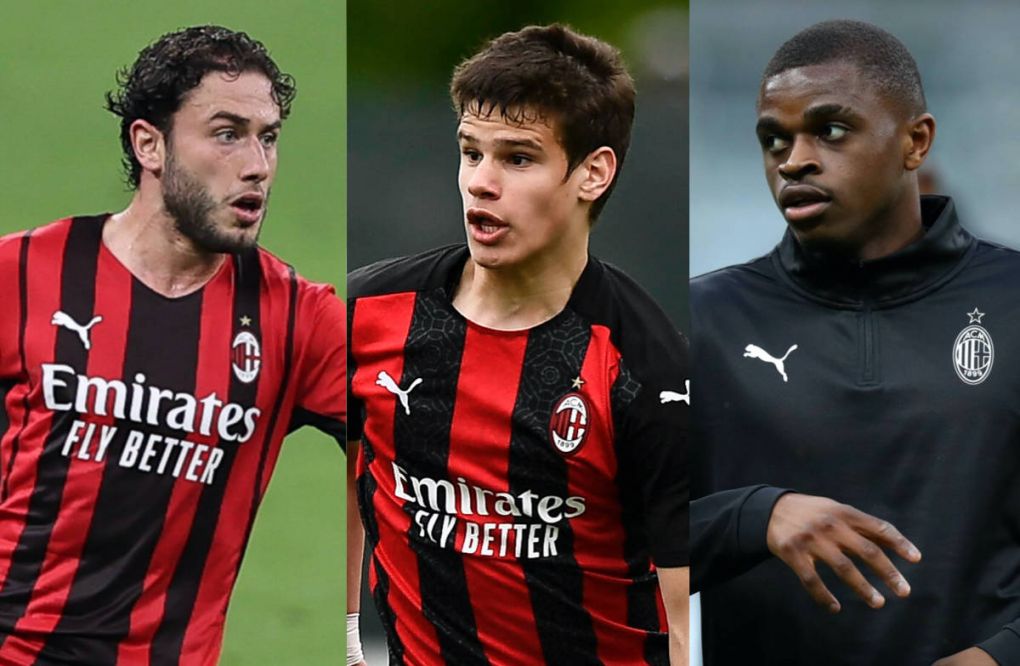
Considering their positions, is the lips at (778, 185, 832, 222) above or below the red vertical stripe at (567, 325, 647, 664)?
above

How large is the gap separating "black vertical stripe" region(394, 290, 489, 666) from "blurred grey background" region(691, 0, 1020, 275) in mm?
523

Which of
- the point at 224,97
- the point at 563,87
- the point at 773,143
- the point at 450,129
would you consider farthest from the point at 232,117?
the point at 773,143

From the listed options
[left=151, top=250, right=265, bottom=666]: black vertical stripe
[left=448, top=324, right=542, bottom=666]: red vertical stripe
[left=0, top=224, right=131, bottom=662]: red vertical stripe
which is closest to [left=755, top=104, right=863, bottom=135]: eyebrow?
[left=448, top=324, right=542, bottom=666]: red vertical stripe

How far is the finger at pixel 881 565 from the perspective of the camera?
95.2 inches

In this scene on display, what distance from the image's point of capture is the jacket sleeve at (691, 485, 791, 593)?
97.6 inches

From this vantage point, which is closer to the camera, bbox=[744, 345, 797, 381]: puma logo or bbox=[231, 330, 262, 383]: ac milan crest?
bbox=[744, 345, 797, 381]: puma logo

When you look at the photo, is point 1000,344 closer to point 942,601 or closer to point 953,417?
point 953,417

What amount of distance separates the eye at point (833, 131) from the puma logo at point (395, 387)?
845mm

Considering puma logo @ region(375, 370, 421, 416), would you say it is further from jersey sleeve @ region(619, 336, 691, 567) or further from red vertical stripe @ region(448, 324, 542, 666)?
jersey sleeve @ region(619, 336, 691, 567)

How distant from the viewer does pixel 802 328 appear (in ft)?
8.10

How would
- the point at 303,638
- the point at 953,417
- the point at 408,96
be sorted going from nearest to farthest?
1. the point at 953,417
2. the point at 408,96
3. the point at 303,638

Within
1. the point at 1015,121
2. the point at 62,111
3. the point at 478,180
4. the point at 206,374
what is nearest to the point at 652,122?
the point at 478,180

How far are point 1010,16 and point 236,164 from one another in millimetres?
1435

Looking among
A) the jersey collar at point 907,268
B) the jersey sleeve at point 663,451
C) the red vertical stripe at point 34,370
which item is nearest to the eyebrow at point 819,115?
the jersey collar at point 907,268
